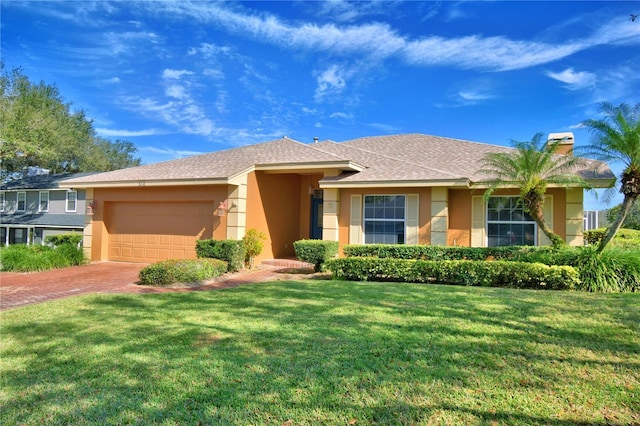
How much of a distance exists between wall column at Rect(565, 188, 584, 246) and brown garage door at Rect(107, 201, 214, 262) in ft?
39.0

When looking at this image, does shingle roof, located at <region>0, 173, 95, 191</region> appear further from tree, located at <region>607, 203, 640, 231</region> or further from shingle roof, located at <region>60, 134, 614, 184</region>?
tree, located at <region>607, 203, 640, 231</region>

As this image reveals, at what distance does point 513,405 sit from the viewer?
3.08 meters

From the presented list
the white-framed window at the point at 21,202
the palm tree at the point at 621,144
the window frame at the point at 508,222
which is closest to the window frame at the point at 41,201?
the white-framed window at the point at 21,202

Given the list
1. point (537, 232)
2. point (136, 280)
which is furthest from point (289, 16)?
point (537, 232)

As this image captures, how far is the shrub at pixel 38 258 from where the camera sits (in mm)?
12922

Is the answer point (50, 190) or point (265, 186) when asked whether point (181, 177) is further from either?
point (50, 190)

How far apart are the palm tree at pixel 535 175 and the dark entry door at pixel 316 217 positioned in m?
7.11

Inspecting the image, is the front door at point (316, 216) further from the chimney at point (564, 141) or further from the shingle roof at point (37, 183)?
the shingle roof at point (37, 183)

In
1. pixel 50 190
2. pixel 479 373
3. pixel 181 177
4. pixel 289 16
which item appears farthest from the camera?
pixel 50 190

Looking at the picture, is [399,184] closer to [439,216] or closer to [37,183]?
[439,216]

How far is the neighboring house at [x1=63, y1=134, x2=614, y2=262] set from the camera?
11570 mm

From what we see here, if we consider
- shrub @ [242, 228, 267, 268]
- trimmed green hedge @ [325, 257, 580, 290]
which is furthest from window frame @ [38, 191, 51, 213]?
trimmed green hedge @ [325, 257, 580, 290]

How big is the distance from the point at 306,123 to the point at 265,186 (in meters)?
9.56

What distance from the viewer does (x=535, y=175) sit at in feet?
32.4
